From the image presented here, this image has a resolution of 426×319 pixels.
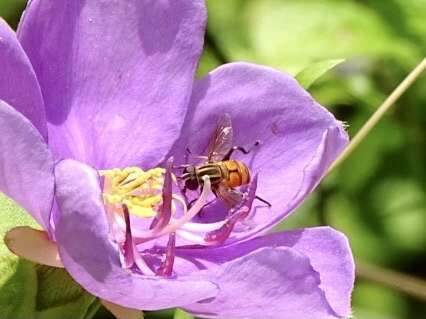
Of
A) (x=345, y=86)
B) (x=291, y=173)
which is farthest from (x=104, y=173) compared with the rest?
(x=345, y=86)

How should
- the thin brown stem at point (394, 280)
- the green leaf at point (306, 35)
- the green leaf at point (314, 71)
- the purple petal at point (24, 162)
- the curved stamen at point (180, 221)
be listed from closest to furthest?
1. the purple petal at point (24, 162)
2. the curved stamen at point (180, 221)
3. the green leaf at point (314, 71)
4. the thin brown stem at point (394, 280)
5. the green leaf at point (306, 35)

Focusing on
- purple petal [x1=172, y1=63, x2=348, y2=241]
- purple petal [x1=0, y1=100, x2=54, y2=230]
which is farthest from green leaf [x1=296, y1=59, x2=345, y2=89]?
purple petal [x1=0, y1=100, x2=54, y2=230]

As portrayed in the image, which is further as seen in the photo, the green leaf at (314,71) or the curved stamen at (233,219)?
the green leaf at (314,71)

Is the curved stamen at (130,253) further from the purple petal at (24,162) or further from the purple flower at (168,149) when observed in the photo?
the purple petal at (24,162)

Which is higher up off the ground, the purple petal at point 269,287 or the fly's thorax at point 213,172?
the purple petal at point 269,287

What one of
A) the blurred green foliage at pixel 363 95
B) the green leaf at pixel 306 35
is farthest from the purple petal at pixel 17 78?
the green leaf at pixel 306 35

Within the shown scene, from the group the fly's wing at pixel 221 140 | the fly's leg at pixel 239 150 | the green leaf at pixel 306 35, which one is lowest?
the green leaf at pixel 306 35
